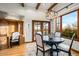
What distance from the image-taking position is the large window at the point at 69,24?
248 centimetres

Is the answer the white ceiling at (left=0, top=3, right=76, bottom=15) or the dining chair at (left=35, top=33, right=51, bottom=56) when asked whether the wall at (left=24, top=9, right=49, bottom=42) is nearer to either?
the white ceiling at (left=0, top=3, right=76, bottom=15)

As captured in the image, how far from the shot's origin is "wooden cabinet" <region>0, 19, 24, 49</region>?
2.48m

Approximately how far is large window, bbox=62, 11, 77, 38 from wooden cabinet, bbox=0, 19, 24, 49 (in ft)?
3.46

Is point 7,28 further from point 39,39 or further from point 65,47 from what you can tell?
point 65,47

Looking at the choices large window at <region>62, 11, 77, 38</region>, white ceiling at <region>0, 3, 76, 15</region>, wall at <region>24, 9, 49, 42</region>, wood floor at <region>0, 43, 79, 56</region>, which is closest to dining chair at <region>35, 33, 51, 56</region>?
wall at <region>24, 9, 49, 42</region>

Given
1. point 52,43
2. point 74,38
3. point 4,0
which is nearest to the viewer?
point 4,0

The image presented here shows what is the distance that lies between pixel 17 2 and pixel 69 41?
61.2 inches

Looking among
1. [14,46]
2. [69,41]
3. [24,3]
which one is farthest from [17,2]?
[69,41]

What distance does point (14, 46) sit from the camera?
256 cm

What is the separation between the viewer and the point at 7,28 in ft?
8.27

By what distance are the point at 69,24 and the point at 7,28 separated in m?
1.50

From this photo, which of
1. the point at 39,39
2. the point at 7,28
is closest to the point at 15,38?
the point at 7,28

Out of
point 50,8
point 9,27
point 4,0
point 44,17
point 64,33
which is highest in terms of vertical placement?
point 4,0

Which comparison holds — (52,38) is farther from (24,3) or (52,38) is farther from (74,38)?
(24,3)
